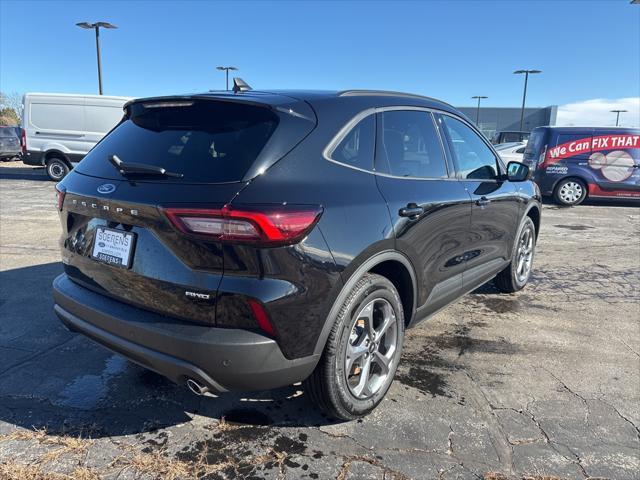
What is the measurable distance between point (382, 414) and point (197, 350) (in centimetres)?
128

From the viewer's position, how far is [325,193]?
2.31 m

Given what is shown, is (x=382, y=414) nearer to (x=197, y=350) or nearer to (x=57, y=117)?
(x=197, y=350)

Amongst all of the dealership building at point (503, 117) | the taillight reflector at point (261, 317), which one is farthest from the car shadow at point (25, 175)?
the dealership building at point (503, 117)

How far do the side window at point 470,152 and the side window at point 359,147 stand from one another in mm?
1079

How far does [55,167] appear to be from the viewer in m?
15.6

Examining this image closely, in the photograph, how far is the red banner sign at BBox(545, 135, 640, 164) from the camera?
11.6 m

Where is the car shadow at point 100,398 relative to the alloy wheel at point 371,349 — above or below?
below

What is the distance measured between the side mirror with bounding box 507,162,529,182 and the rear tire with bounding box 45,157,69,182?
14977 mm

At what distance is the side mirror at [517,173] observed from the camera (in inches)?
174

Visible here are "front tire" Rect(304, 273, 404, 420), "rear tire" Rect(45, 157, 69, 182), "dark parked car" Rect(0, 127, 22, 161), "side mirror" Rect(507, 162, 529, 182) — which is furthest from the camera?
"dark parked car" Rect(0, 127, 22, 161)

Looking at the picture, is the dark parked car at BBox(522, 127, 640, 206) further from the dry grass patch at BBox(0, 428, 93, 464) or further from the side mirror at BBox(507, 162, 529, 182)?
the dry grass patch at BBox(0, 428, 93, 464)

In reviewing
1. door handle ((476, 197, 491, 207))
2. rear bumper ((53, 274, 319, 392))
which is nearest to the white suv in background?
door handle ((476, 197, 491, 207))

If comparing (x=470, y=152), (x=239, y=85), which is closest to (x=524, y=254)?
(x=470, y=152)

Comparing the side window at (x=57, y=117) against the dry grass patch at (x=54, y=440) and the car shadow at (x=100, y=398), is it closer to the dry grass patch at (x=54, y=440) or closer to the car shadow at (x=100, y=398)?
the car shadow at (x=100, y=398)
